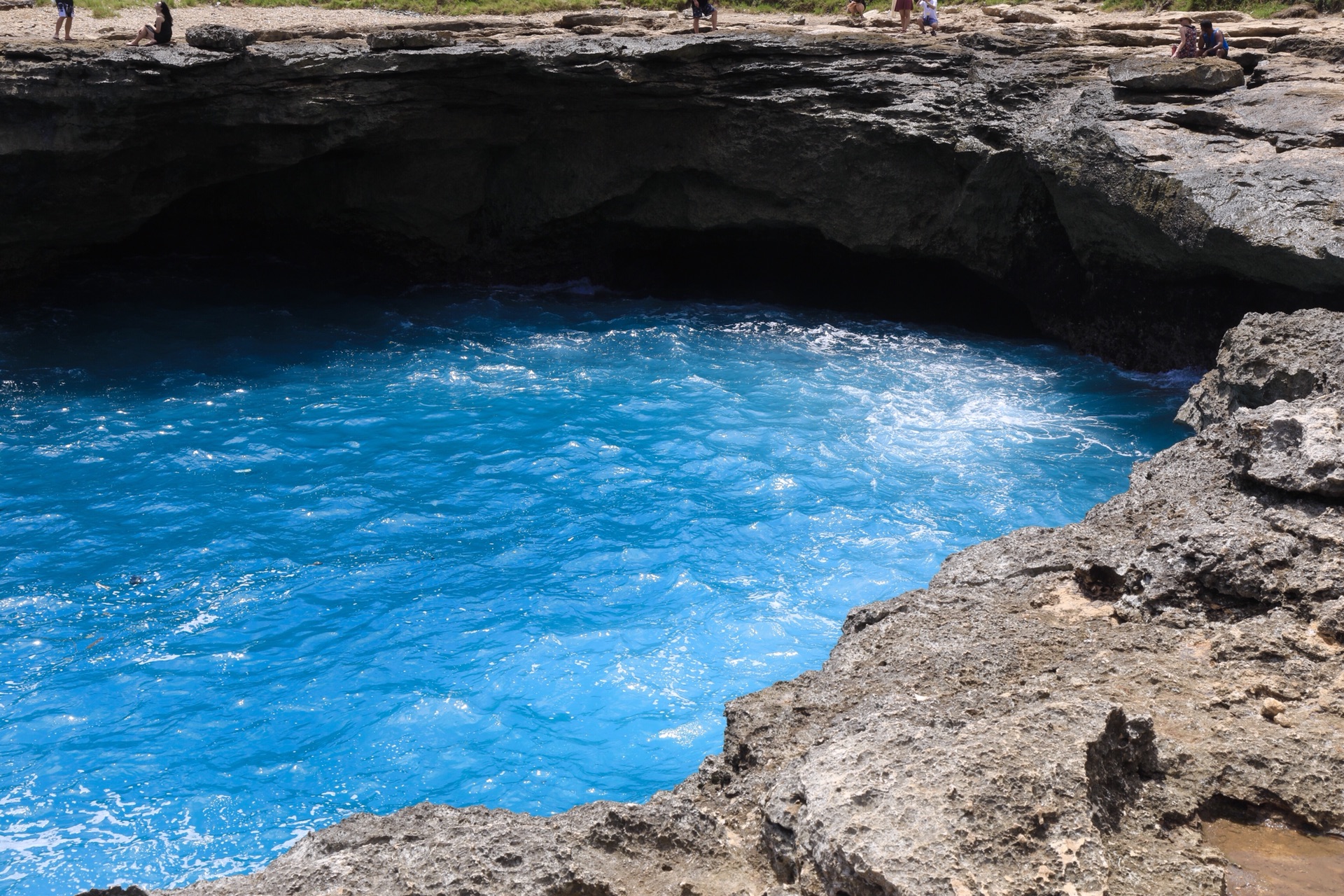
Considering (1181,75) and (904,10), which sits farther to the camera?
(904,10)

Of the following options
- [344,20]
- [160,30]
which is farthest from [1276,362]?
[344,20]

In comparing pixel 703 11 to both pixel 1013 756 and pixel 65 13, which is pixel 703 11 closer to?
pixel 65 13

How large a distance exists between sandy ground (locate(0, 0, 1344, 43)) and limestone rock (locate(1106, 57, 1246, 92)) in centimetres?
213

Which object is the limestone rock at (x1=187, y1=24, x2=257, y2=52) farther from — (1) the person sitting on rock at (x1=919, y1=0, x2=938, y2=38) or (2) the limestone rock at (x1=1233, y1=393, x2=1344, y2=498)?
(2) the limestone rock at (x1=1233, y1=393, x2=1344, y2=498)

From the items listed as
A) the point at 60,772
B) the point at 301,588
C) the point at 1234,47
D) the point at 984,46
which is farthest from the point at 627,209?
the point at 60,772

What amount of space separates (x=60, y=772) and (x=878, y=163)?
1265 centimetres

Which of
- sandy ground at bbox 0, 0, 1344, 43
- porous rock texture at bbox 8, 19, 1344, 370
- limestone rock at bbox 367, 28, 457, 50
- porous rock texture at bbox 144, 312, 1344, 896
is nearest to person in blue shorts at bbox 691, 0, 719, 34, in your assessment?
sandy ground at bbox 0, 0, 1344, 43

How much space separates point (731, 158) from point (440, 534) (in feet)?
28.0

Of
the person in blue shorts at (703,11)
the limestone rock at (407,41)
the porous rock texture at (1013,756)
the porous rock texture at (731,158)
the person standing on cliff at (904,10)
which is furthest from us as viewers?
the person standing on cliff at (904,10)

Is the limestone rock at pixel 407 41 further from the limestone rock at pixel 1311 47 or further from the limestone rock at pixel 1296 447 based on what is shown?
the limestone rock at pixel 1296 447

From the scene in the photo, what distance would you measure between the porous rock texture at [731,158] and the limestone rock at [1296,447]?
227 inches

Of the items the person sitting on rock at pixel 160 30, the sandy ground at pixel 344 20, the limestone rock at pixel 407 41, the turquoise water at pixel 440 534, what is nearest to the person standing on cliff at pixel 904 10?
the sandy ground at pixel 344 20

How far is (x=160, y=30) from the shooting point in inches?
560

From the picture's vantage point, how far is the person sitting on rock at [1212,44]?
13008 mm
